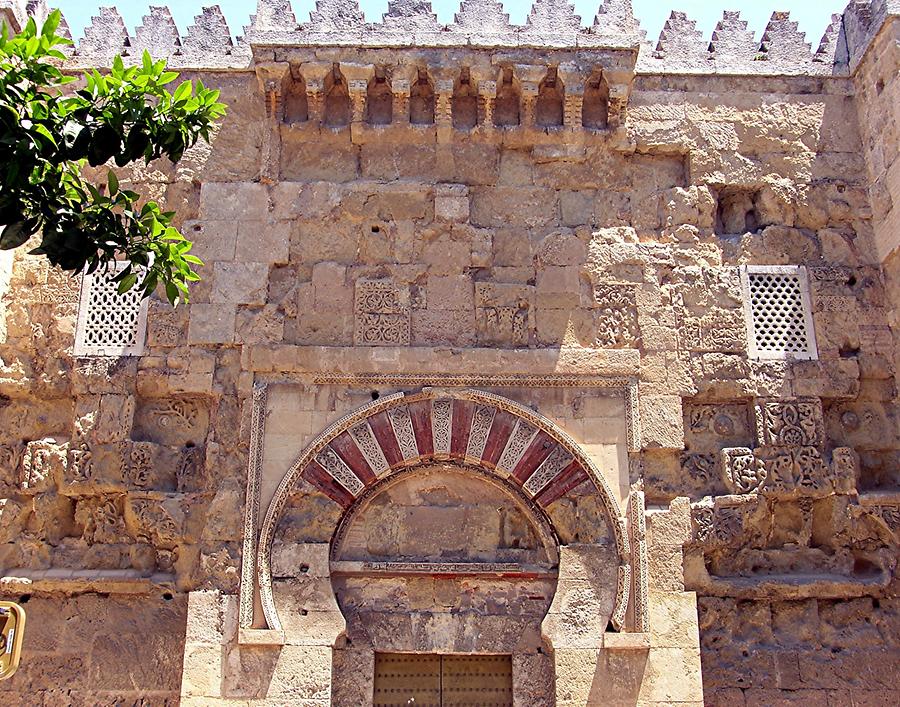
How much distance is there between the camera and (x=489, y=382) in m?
7.39

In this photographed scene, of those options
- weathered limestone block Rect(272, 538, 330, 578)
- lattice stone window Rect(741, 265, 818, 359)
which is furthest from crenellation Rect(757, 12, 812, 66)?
weathered limestone block Rect(272, 538, 330, 578)

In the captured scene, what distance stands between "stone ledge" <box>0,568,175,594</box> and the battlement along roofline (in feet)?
14.5

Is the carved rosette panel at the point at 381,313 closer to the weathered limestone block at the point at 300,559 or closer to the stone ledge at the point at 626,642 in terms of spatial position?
the weathered limestone block at the point at 300,559

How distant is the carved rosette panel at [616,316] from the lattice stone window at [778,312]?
100 cm

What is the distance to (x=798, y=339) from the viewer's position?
779 centimetres

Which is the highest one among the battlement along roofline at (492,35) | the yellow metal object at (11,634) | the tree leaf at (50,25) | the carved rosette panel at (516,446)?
the battlement along roofline at (492,35)

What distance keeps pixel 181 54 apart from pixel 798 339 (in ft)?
19.6

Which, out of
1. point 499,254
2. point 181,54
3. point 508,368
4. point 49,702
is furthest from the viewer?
point 181,54

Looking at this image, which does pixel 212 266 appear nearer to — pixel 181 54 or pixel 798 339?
pixel 181 54

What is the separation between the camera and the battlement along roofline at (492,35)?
26.5ft

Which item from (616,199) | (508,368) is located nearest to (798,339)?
(616,199)

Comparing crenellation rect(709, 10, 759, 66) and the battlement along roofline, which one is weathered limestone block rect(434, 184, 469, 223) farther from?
crenellation rect(709, 10, 759, 66)

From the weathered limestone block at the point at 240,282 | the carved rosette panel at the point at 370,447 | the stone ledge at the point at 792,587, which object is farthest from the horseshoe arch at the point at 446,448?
the weathered limestone block at the point at 240,282

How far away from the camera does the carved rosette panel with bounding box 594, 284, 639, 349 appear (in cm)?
761
